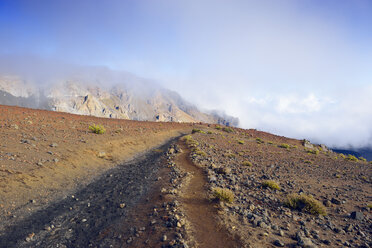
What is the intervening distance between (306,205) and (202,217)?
5.42m

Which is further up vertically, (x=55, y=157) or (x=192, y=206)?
(x=192, y=206)

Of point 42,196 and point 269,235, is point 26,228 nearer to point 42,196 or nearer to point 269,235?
point 42,196

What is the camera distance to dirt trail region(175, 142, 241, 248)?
6289 mm

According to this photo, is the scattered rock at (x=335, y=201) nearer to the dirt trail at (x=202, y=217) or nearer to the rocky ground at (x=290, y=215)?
the rocky ground at (x=290, y=215)

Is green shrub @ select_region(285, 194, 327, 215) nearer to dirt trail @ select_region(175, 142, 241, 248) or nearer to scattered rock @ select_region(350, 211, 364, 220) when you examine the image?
scattered rock @ select_region(350, 211, 364, 220)

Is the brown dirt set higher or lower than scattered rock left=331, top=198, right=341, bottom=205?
lower

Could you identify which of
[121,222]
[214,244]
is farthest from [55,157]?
[214,244]

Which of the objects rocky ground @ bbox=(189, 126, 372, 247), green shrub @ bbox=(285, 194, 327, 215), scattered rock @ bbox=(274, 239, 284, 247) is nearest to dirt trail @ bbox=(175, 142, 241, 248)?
rocky ground @ bbox=(189, 126, 372, 247)

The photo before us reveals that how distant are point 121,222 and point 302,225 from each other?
23.8 feet

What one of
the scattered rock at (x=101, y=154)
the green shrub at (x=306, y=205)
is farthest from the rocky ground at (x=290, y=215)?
the scattered rock at (x=101, y=154)

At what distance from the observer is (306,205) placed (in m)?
9.60

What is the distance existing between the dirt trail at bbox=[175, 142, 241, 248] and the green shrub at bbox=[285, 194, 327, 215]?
4.19m

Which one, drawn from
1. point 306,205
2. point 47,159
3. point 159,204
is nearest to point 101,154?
point 47,159

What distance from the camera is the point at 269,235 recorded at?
6.81 meters
